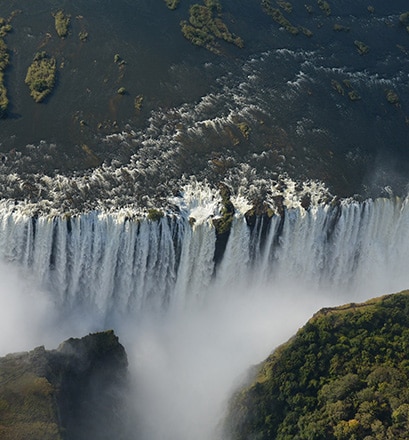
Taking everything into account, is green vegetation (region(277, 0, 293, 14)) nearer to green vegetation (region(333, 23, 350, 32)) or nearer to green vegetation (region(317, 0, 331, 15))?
green vegetation (region(317, 0, 331, 15))

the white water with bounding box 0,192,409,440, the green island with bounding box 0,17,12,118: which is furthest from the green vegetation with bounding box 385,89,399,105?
the green island with bounding box 0,17,12,118

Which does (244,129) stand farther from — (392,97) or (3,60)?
(3,60)

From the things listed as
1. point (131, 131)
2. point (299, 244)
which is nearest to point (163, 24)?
point (131, 131)

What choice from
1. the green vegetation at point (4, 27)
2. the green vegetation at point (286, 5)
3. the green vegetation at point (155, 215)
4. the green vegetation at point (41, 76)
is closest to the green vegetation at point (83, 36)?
the green vegetation at point (41, 76)

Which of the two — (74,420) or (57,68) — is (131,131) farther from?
(74,420)

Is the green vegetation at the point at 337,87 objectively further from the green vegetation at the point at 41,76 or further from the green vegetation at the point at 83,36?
the green vegetation at the point at 41,76

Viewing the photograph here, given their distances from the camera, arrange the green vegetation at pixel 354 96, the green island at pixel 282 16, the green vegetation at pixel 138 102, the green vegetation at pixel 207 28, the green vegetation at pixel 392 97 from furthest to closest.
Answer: the green island at pixel 282 16
the green vegetation at pixel 207 28
the green vegetation at pixel 392 97
the green vegetation at pixel 354 96
the green vegetation at pixel 138 102

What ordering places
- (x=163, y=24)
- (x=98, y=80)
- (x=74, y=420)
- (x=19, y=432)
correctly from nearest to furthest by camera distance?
(x=19, y=432)
(x=74, y=420)
(x=98, y=80)
(x=163, y=24)
